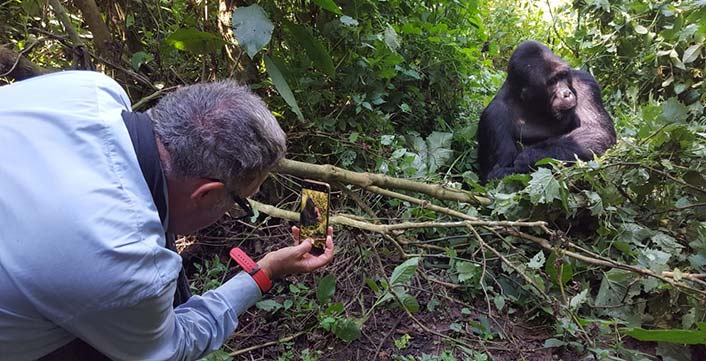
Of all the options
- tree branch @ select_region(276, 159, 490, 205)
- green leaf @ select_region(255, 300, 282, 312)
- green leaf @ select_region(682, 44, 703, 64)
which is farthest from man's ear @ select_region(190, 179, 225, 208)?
green leaf @ select_region(682, 44, 703, 64)

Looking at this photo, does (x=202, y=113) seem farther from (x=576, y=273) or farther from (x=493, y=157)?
(x=493, y=157)

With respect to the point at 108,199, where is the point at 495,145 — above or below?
below

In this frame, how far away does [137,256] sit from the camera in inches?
39.3

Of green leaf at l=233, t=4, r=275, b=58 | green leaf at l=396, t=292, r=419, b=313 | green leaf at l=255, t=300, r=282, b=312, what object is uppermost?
green leaf at l=233, t=4, r=275, b=58

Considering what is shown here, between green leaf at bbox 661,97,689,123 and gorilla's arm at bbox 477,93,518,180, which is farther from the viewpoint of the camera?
gorilla's arm at bbox 477,93,518,180

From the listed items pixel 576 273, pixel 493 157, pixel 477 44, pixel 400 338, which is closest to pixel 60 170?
pixel 400 338

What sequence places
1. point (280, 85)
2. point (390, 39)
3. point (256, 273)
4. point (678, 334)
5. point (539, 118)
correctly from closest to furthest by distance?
point (678, 334) < point (256, 273) < point (280, 85) < point (390, 39) < point (539, 118)

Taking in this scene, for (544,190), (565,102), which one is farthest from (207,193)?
(565,102)

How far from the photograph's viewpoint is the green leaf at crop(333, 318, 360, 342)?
192 cm

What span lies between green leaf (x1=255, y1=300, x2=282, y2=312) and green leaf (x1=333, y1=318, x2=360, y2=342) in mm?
317

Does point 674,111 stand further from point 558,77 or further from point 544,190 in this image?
point 558,77

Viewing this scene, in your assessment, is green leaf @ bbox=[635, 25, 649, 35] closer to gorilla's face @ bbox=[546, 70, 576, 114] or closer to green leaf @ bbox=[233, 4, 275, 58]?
gorilla's face @ bbox=[546, 70, 576, 114]

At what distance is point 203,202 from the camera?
1254 millimetres

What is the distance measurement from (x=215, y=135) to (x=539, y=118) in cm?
302
